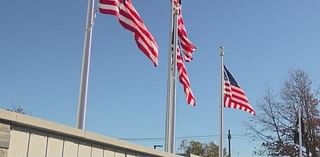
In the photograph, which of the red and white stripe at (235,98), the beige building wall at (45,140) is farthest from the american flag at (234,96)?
the beige building wall at (45,140)

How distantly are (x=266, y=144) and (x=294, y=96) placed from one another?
420cm

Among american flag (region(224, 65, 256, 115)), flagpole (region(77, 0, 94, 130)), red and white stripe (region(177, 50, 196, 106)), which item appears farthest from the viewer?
american flag (region(224, 65, 256, 115))

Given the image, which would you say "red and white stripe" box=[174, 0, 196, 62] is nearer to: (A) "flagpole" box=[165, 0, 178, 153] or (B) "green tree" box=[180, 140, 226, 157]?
(A) "flagpole" box=[165, 0, 178, 153]

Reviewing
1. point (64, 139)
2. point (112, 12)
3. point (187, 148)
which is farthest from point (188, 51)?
point (187, 148)

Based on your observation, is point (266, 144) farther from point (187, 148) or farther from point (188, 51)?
point (187, 148)

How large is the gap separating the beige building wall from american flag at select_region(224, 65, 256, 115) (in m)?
11.4

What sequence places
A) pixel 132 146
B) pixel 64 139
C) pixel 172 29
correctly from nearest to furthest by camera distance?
1. pixel 64 139
2. pixel 132 146
3. pixel 172 29

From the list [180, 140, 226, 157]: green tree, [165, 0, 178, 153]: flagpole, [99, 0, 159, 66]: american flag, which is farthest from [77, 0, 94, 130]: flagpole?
[180, 140, 226, 157]: green tree

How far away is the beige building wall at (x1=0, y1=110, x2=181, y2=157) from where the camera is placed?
5973 millimetres

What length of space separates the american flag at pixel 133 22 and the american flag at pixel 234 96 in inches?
267

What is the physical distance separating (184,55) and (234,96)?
12.1ft

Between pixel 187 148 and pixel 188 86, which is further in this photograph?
pixel 187 148

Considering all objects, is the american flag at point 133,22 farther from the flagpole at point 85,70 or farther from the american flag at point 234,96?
the american flag at point 234,96

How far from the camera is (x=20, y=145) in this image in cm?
620
